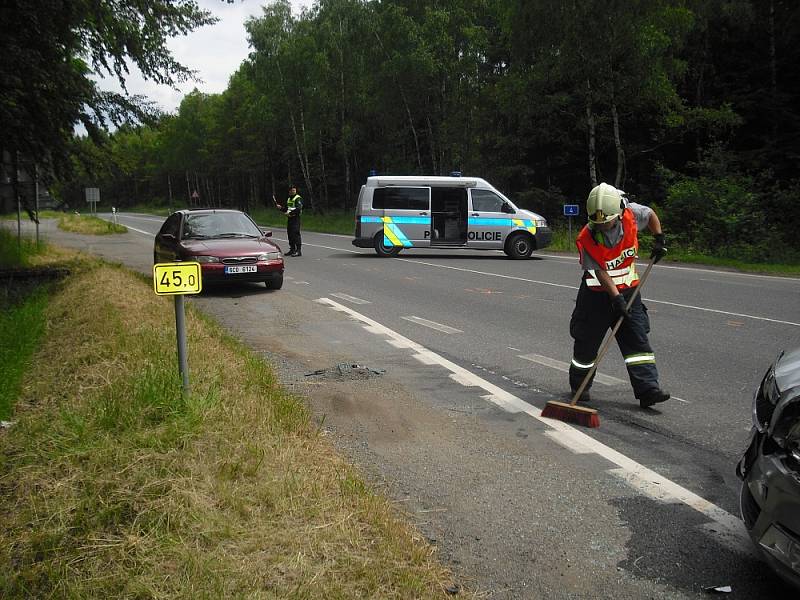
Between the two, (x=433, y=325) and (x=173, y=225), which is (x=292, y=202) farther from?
(x=433, y=325)

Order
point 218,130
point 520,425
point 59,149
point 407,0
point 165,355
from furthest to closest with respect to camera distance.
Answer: point 218,130 → point 407,0 → point 59,149 → point 165,355 → point 520,425

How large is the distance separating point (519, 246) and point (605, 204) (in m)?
14.9

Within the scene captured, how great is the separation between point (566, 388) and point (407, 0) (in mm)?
37268

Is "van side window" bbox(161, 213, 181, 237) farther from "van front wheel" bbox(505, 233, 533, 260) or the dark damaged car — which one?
the dark damaged car

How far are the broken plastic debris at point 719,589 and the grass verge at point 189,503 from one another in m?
1.13

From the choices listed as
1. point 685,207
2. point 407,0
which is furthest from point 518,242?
point 407,0

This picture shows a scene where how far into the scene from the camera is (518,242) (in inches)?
802

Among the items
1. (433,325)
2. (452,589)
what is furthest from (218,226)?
(452,589)

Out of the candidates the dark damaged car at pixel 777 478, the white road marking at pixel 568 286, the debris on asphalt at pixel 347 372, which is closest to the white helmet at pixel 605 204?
the dark damaged car at pixel 777 478

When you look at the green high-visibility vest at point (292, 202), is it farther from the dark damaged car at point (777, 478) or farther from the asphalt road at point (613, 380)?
the dark damaged car at point (777, 478)

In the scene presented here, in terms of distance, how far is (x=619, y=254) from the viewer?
Result: 5.75 m

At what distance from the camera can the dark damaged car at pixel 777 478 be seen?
2707 mm

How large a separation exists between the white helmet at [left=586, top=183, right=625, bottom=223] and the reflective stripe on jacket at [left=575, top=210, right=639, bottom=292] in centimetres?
18

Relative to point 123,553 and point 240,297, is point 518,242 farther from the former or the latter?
point 123,553
